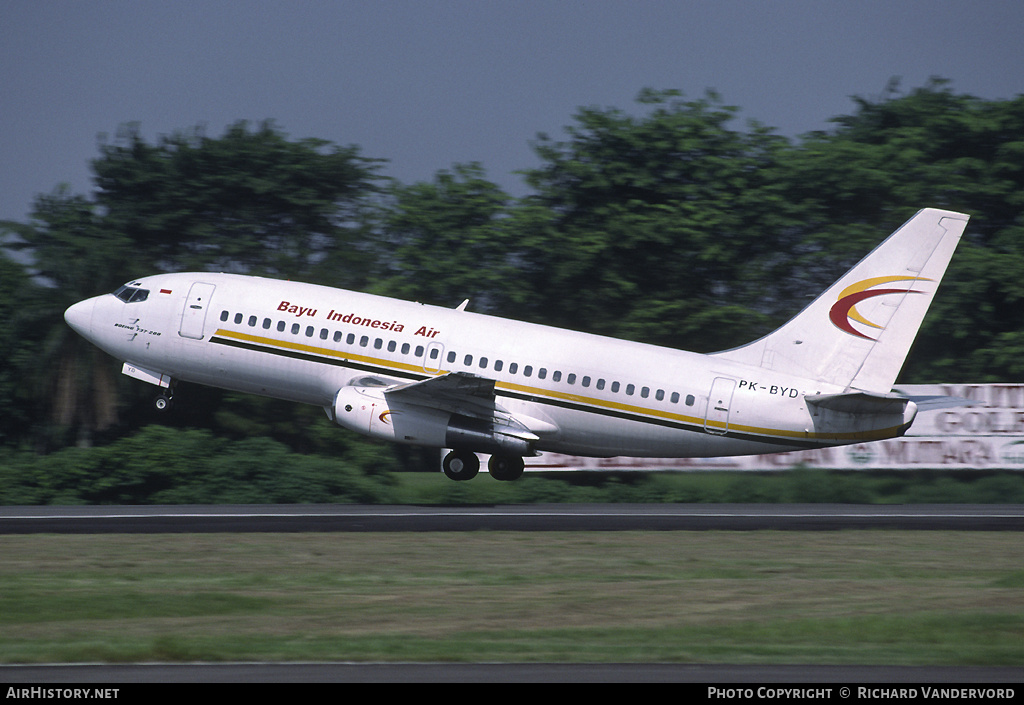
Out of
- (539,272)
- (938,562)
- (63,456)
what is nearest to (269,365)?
(63,456)

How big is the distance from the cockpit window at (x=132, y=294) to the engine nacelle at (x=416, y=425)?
7.28 m

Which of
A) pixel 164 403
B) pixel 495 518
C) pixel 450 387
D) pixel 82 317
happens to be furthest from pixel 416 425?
pixel 82 317

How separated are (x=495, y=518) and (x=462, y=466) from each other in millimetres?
4639

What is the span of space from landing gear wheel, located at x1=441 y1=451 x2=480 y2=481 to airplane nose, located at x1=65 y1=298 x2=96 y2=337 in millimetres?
11559

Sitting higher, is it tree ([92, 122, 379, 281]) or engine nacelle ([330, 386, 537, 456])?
tree ([92, 122, 379, 281])

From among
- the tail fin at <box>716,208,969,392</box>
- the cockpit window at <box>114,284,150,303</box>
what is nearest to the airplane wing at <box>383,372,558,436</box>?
the tail fin at <box>716,208,969,392</box>

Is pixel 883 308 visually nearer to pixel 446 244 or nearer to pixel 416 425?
pixel 416 425

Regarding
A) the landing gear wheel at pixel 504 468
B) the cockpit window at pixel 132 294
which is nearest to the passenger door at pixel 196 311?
the cockpit window at pixel 132 294

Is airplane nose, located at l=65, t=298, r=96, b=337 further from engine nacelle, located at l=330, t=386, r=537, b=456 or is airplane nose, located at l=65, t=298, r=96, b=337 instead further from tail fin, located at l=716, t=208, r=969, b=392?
tail fin, located at l=716, t=208, r=969, b=392

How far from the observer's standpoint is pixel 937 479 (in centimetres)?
3506

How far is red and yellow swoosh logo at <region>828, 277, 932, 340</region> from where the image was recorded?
95.1 ft

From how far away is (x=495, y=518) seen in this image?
2686 centimetres

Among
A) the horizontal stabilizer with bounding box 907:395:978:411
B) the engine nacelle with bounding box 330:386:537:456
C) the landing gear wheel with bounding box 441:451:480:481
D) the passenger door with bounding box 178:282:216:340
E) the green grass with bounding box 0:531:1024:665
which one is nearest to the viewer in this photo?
the green grass with bounding box 0:531:1024:665

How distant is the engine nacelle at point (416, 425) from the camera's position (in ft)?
97.9
